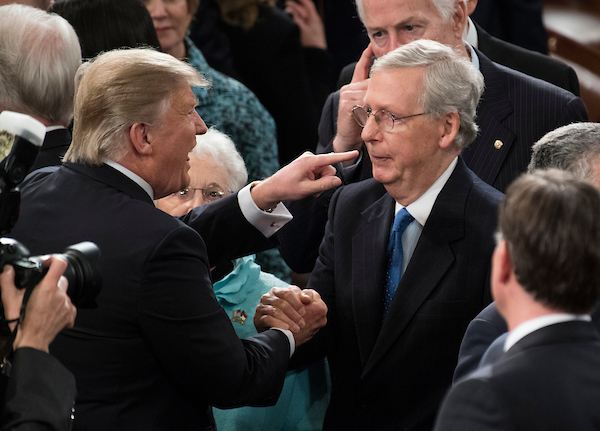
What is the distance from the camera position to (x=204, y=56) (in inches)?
164

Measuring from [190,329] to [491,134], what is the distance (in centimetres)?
138

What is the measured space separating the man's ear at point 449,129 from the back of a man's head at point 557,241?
93 cm

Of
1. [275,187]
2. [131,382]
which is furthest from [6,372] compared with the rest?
[275,187]

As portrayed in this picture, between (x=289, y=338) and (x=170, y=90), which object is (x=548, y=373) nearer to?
(x=289, y=338)

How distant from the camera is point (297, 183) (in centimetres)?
241

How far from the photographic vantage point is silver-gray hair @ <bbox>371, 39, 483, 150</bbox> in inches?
90.0

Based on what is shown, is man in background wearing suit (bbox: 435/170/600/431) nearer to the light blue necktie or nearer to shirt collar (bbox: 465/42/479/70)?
the light blue necktie

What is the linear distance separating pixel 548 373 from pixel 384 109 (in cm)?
116

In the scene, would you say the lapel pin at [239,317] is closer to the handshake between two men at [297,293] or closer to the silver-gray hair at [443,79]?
the handshake between two men at [297,293]

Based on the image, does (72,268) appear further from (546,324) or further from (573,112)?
(573,112)

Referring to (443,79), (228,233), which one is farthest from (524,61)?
(228,233)

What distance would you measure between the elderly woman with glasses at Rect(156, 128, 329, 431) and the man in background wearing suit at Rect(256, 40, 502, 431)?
204 millimetres

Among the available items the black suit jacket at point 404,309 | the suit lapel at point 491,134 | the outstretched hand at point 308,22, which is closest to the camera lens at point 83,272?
the black suit jacket at point 404,309

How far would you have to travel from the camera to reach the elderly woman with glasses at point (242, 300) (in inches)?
99.4
